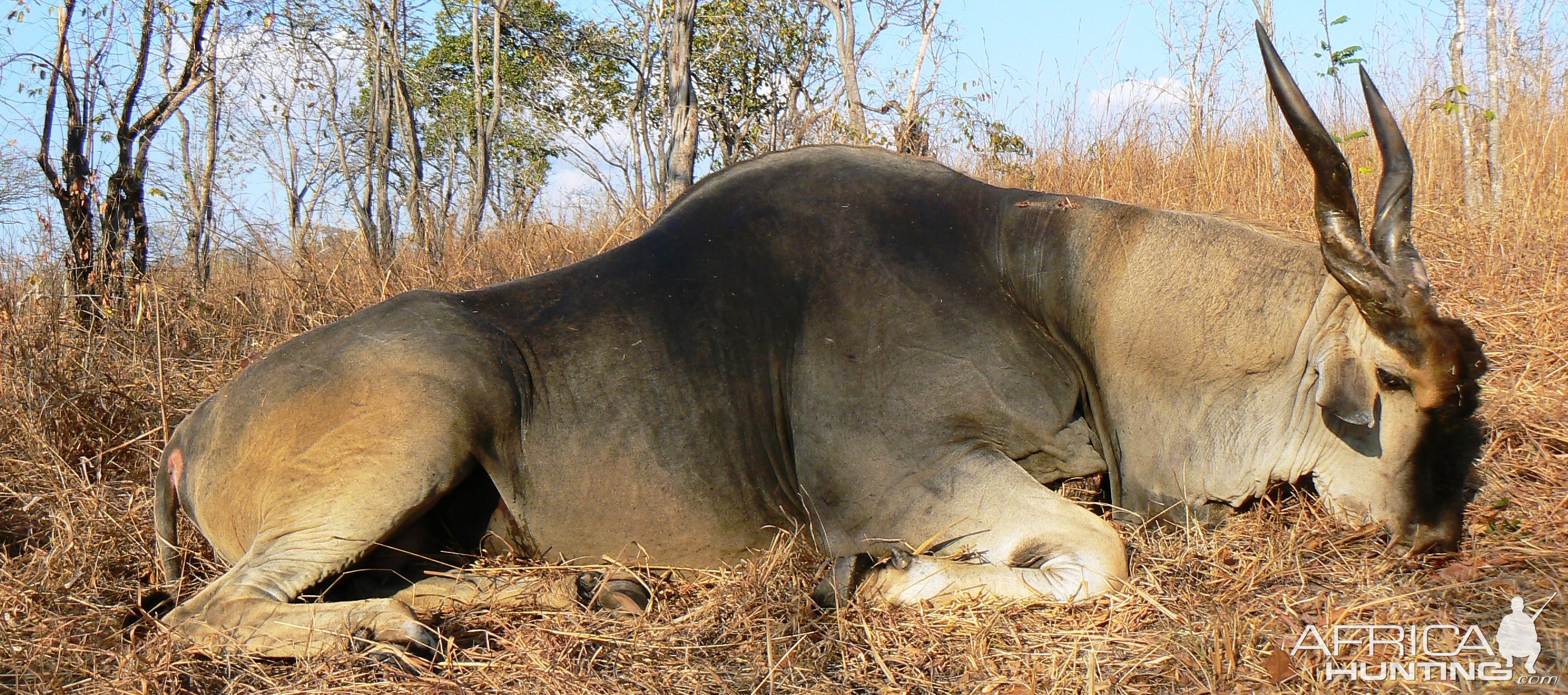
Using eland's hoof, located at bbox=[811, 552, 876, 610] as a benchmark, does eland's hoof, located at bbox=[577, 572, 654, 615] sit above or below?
below

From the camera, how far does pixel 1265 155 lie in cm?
752

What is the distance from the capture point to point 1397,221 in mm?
2961

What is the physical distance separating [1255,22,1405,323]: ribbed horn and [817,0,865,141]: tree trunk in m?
Answer: 8.29

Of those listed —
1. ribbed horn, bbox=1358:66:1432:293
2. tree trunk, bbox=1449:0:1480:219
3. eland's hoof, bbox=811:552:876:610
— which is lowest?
eland's hoof, bbox=811:552:876:610

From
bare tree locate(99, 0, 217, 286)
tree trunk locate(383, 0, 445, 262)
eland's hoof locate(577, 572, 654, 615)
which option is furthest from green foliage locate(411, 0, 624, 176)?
eland's hoof locate(577, 572, 654, 615)

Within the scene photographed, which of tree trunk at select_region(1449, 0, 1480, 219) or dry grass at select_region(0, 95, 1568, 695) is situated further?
tree trunk at select_region(1449, 0, 1480, 219)

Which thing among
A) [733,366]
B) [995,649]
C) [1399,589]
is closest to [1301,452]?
[1399,589]

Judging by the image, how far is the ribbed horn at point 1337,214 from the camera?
2.90 m

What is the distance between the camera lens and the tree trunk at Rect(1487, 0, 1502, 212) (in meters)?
5.96

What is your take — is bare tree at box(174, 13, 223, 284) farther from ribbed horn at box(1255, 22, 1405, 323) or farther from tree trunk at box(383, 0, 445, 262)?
ribbed horn at box(1255, 22, 1405, 323)

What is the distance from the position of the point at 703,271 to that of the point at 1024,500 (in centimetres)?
134

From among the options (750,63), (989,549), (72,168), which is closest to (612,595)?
(989,549)

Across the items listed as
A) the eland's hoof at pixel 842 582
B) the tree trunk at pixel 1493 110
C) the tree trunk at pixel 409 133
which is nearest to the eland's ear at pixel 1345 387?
the eland's hoof at pixel 842 582

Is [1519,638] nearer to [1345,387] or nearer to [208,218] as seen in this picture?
[1345,387]
